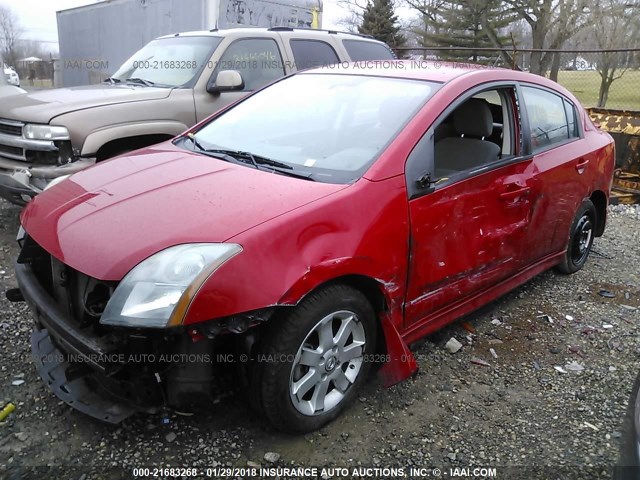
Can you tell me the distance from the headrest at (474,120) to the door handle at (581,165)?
985 millimetres

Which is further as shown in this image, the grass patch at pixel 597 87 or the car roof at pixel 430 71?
the grass patch at pixel 597 87

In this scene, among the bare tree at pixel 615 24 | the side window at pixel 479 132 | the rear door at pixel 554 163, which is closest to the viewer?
the side window at pixel 479 132

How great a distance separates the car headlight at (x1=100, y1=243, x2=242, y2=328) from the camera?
2014mm

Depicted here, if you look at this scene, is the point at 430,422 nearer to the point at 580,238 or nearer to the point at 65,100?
the point at 580,238

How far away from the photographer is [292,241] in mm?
2236

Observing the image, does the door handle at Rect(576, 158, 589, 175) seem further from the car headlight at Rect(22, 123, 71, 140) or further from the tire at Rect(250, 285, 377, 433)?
the car headlight at Rect(22, 123, 71, 140)

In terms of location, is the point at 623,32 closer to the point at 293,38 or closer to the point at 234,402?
the point at 293,38

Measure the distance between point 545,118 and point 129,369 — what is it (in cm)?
320

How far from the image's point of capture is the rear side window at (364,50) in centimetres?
638

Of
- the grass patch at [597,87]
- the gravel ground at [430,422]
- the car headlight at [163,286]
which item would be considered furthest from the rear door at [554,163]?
the grass patch at [597,87]

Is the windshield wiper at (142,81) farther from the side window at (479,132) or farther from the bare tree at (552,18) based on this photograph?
the bare tree at (552,18)

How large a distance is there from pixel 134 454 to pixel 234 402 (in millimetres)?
538

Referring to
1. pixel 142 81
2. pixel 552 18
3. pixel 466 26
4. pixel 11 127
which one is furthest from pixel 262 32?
pixel 466 26

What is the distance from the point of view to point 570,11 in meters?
27.9
